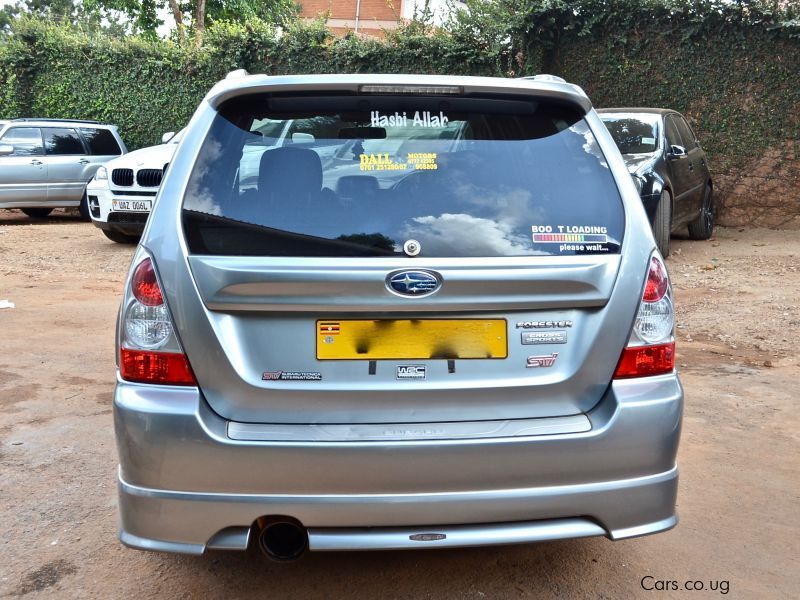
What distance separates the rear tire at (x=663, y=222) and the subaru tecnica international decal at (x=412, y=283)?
7647 mm

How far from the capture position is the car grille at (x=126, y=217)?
11.6 m

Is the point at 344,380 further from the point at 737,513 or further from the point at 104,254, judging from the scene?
the point at 104,254

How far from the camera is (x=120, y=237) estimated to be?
12672mm

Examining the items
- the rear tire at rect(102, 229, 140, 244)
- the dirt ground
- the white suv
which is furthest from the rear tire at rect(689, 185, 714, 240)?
the rear tire at rect(102, 229, 140, 244)

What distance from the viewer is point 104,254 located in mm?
11898

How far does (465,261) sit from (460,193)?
0.24 m

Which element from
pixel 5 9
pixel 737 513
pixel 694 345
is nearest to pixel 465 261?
pixel 737 513

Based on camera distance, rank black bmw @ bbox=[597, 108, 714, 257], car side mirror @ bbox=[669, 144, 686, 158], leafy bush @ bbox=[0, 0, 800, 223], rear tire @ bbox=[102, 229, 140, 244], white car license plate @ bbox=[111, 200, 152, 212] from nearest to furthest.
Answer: black bmw @ bbox=[597, 108, 714, 257]
car side mirror @ bbox=[669, 144, 686, 158]
white car license plate @ bbox=[111, 200, 152, 212]
rear tire @ bbox=[102, 229, 140, 244]
leafy bush @ bbox=[0, 0, 800, 223]

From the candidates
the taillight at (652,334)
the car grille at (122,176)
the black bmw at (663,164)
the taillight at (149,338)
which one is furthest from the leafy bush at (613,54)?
the taillight at (149,338)

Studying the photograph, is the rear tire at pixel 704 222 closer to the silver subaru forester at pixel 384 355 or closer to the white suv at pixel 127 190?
the white suv at pixel 127 190

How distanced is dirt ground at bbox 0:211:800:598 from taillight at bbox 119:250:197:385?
89cm

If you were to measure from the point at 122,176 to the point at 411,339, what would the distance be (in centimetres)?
981

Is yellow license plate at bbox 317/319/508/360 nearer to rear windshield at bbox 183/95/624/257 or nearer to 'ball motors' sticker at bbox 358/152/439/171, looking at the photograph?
rear windshield at bbox 183/95/624/257

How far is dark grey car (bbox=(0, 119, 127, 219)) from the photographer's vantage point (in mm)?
15281
